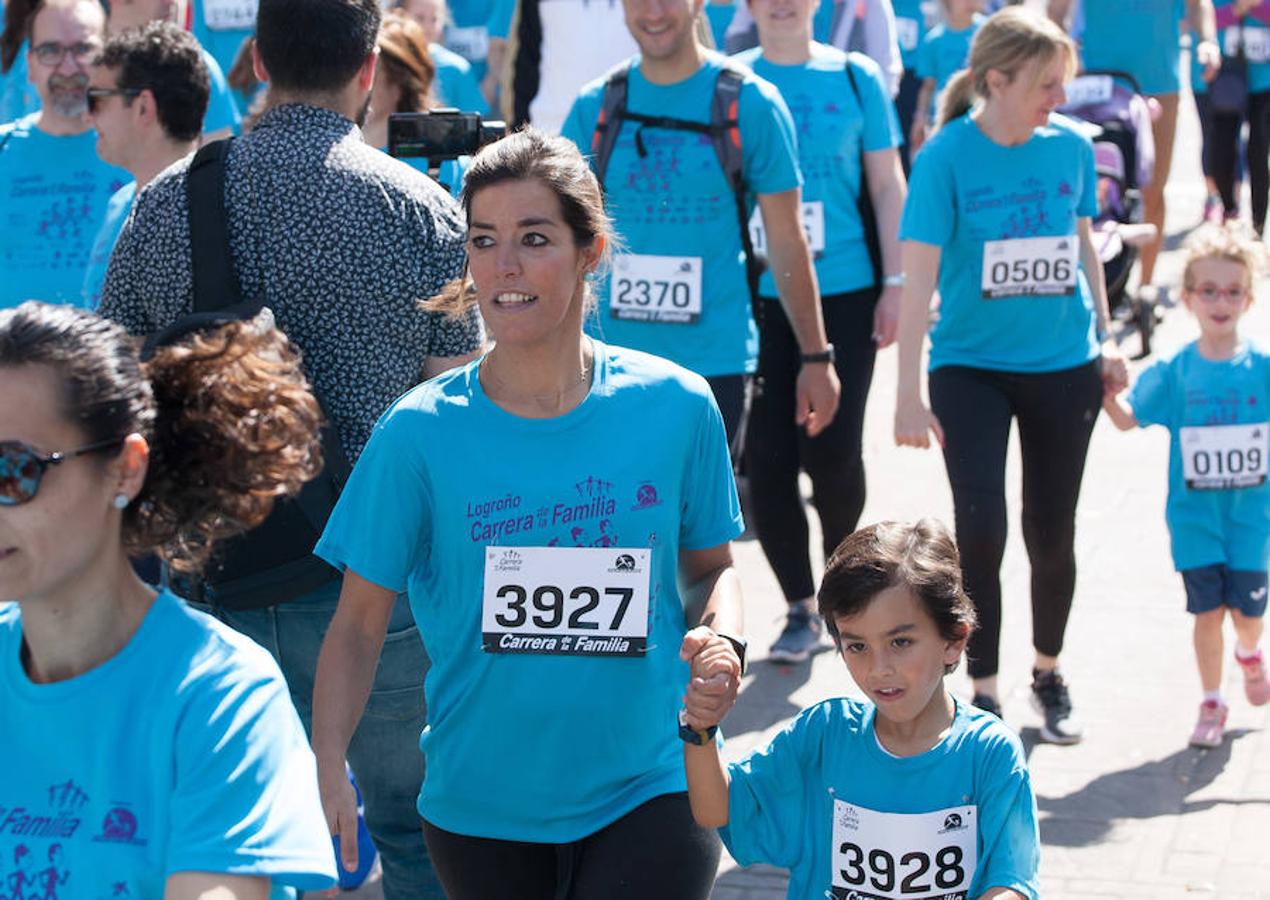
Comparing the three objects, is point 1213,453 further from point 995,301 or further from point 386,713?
point 386,713

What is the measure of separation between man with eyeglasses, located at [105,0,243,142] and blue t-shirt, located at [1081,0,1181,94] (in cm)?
570

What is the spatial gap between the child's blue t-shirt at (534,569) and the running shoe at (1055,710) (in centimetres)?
278

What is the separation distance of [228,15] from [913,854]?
6.88 meters

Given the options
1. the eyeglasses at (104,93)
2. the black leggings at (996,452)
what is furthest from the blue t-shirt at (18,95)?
the black leggings at (996,452)

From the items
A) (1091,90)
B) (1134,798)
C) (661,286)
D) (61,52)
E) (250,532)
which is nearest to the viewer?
(250,532)

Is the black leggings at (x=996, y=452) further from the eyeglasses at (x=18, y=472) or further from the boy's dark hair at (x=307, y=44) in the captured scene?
the eyeglasses at (x=18, y=472)

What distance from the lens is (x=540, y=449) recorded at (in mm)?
3334

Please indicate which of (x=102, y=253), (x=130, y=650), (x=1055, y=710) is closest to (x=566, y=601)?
(x=130, y=650)

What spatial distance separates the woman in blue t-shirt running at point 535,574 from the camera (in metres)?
3.32

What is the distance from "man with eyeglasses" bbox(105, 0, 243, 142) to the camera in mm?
6324

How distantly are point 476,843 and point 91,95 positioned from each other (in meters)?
2.40

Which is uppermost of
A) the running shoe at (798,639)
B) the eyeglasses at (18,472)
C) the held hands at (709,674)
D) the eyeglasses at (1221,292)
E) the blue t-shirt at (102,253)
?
the eyeglasses at (18,472)

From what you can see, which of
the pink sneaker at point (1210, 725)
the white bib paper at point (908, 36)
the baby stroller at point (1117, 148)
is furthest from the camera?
the white bib paper at point (908, 36)

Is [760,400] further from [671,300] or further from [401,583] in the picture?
[401,583]
